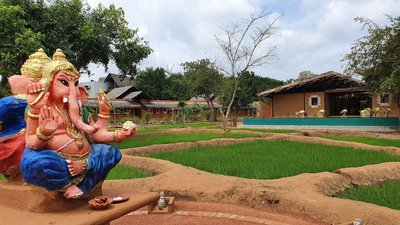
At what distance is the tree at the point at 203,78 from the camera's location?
3972 centimetres

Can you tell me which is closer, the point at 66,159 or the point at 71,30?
the point at 66,159

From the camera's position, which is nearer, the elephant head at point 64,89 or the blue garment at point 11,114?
the elephant head at point 64,89

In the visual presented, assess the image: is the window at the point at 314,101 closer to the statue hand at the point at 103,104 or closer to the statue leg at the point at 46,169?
the statue hand at the point at 103,104

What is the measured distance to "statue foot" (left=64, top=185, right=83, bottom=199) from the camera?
9.43 feet

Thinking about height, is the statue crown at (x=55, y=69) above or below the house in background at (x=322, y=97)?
below

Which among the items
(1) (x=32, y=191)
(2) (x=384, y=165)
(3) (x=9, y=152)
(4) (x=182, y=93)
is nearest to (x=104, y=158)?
(1) (x=32, y=191)

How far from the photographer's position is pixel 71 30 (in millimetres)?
13516

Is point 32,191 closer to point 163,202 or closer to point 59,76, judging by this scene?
point 59,76

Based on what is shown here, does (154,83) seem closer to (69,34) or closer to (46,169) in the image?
(69,34)

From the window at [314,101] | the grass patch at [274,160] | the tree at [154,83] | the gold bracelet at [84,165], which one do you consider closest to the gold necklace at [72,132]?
the gold bracelet at [84,165]

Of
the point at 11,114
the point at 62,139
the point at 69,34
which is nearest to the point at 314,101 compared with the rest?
the point at 69,34

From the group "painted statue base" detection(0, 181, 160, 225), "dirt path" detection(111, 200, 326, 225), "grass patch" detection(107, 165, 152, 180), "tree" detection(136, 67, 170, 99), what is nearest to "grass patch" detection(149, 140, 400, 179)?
"grass patch" detection(107, 165, 152, 180)

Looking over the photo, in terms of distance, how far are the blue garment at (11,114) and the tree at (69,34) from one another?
8.01 metres

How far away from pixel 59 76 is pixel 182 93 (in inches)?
1728
